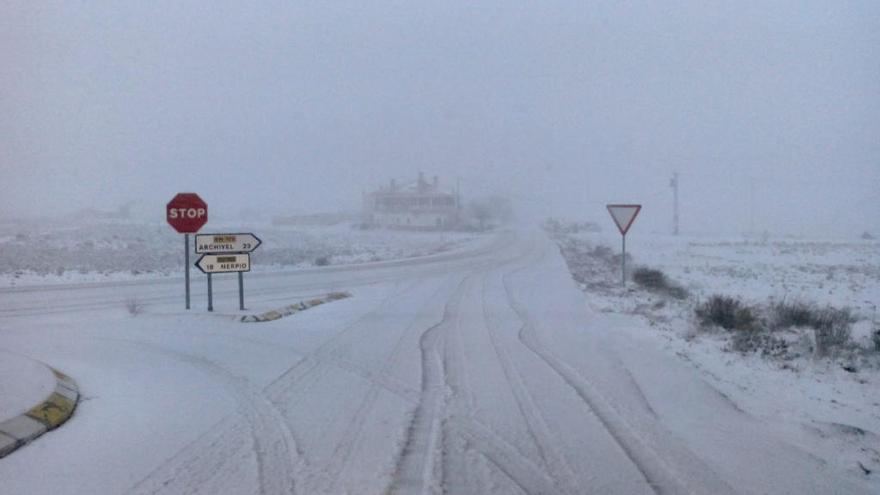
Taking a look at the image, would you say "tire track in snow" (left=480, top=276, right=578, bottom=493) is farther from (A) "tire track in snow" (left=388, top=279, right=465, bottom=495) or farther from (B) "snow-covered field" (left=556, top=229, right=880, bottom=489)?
(B) "snow-covered field" (left=556, top=229, right=880, bottom=489)

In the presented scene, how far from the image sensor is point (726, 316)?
13.2m

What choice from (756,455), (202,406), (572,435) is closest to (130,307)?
(202,406)

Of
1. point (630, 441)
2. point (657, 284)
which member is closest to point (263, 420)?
point (630, 441)

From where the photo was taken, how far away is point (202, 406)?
25.1 feet

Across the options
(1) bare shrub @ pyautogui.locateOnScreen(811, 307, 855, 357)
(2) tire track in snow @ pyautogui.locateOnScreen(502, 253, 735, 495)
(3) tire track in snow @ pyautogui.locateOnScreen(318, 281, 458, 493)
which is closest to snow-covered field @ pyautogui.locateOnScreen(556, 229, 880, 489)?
(1) bare shrub @ pyautogui.locateOnScreen(811, 307, 855, 357)

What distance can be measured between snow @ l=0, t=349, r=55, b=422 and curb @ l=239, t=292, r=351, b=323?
5.14 meters

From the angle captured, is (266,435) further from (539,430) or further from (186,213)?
(186,213)

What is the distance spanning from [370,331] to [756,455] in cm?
817

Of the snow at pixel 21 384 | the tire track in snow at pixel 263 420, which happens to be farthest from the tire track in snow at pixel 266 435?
the snow at pixel 21 384

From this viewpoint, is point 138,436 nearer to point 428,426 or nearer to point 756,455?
point 428,426

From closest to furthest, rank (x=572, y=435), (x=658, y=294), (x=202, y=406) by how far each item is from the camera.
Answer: (x=572, y=435) → (x=202, y=406) → (x=658, y=294)

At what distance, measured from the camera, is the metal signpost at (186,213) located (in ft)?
53.6

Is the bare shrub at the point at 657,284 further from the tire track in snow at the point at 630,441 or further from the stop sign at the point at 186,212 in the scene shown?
the stop sign at the point at 186,212

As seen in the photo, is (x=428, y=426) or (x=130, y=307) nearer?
(x=428, y=426)
